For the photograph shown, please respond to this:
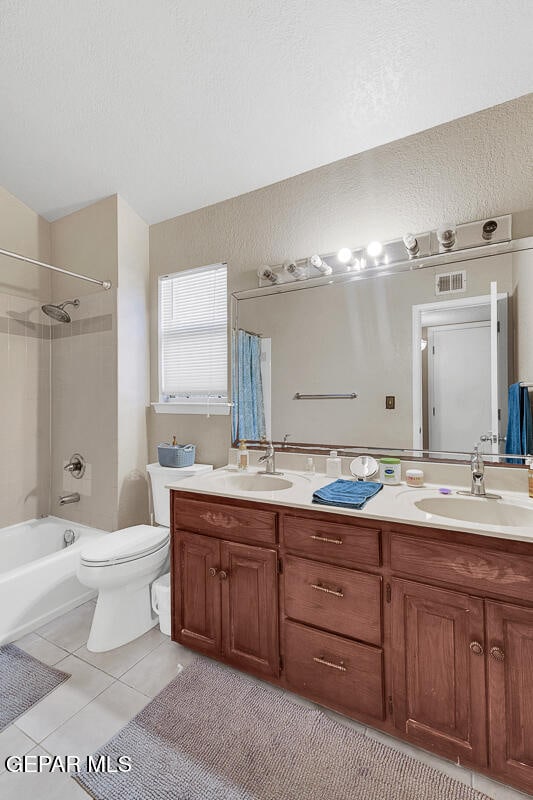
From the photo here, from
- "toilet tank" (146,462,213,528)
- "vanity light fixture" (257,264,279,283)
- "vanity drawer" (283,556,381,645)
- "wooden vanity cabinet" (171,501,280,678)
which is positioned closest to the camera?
"vanity drawer" (283,556,381,645)

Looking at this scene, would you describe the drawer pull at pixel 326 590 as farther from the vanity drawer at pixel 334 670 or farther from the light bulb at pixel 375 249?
the light bulb at pixel 375 249

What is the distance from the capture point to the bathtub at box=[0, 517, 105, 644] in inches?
75.4

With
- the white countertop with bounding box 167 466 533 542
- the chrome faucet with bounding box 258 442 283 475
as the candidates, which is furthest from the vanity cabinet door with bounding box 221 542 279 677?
the chrome faucet with bounding box 258 442 283 475

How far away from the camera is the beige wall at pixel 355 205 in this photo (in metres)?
1.60

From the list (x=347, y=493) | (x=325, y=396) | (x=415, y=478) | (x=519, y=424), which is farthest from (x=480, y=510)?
(x=325, y=396)

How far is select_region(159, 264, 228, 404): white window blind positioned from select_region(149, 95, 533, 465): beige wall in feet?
0.26

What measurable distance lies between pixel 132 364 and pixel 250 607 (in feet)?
5.61

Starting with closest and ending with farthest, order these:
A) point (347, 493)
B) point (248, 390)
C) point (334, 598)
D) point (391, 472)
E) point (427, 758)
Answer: point (427, 758) → point (334, 598) → point (347, 493) → point (391, 472) → point (248, 390)

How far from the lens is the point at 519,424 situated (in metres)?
1.54

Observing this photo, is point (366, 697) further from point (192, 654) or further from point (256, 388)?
point (256, 388)

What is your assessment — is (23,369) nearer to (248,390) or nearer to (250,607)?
(248,390)

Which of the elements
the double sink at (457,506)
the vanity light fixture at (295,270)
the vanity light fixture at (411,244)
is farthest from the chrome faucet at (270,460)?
the vanity light fixture at (411,244)

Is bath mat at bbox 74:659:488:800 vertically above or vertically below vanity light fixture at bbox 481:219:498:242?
below

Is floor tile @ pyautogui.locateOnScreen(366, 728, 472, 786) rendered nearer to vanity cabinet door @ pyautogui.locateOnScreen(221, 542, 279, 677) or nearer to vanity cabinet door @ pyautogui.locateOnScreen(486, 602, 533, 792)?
vanity cabinet door @ pyautogui.locateOnScreen(486, 602, 533, 792)
